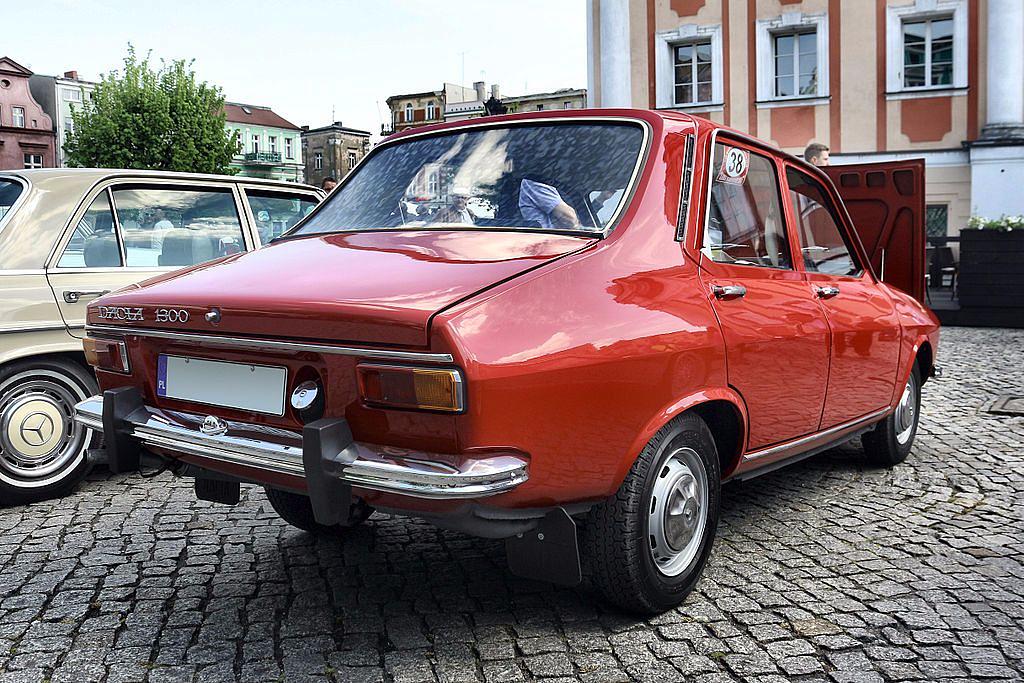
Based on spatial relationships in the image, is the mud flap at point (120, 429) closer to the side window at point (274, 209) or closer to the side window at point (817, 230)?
the side window at point (817, 230)

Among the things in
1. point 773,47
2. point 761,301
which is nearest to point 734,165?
point 761,301

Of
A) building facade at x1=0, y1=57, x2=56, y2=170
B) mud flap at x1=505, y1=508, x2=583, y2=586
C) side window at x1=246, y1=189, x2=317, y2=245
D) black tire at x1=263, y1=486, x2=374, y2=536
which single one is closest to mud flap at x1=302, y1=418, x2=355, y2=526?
mud flap at x1=505, y1=508, x2=583, y2=586

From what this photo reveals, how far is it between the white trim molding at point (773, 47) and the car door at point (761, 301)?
19188mm

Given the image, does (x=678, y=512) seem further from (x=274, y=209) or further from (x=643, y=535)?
(x=274, y=209)

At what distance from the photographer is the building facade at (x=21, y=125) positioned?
6644cm

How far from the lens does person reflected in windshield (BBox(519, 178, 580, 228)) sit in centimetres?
342

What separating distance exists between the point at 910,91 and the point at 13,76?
2582 inches

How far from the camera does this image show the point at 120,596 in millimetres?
3756

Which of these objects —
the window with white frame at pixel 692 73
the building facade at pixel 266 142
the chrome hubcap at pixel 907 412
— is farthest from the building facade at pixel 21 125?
the chrome hubcap at pixel 907 412

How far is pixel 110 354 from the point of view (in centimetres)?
354

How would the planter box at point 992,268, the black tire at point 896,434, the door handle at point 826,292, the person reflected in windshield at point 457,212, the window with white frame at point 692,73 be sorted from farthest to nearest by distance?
the window with white frame at point 692,73 → the planter box at point 992,268 → the black tire at point 896,434 → the door handle at point 826,292 → the person reflected in windshield at point 457,212

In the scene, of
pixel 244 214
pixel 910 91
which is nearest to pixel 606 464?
pixel 244 214

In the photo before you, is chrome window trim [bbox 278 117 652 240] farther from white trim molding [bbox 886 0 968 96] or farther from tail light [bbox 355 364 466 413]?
white trim molding [bbox 886 0 968 96]

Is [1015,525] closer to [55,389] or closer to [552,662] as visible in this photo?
[552,662]
